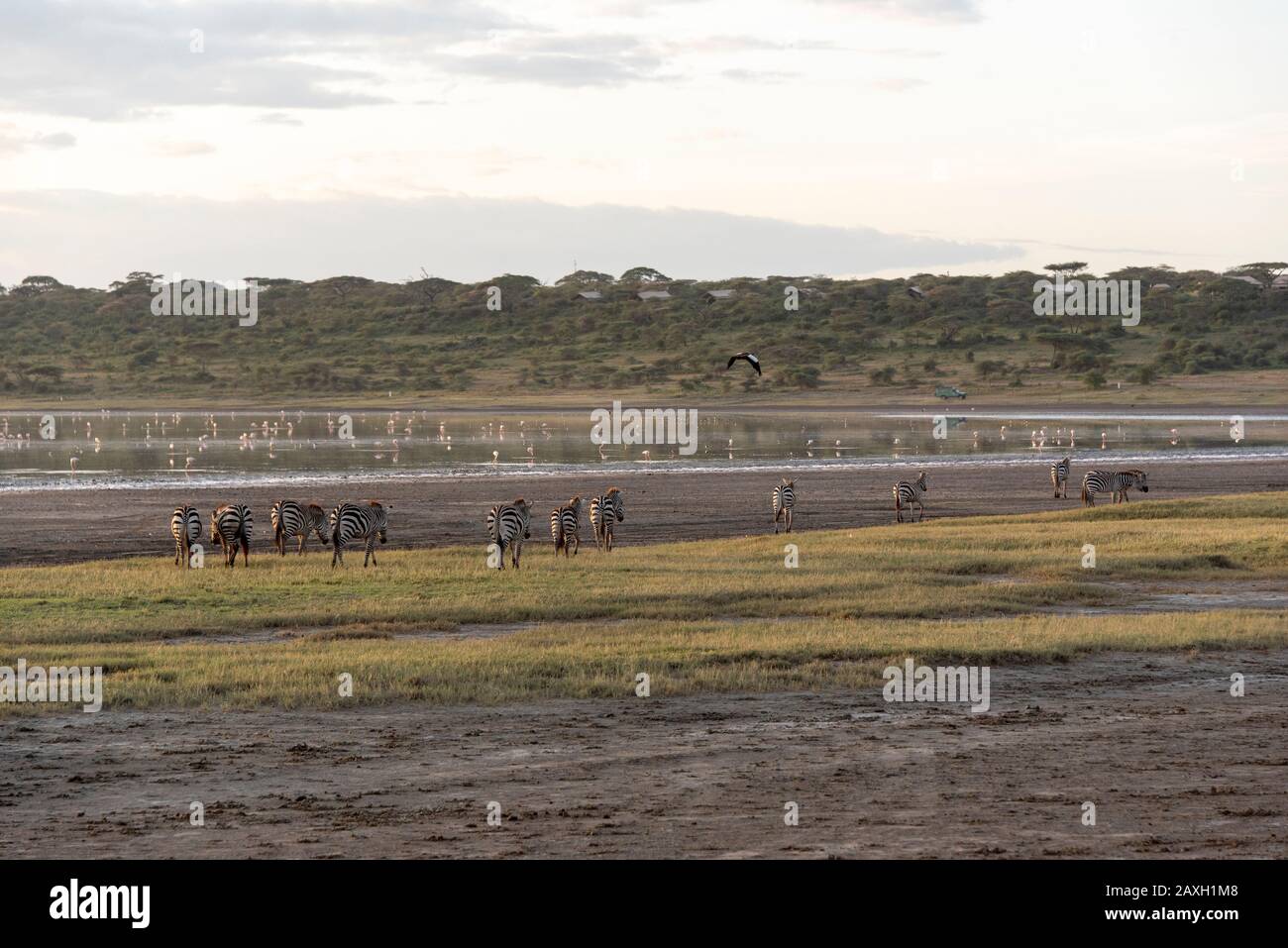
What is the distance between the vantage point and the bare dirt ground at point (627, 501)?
33.1 meters

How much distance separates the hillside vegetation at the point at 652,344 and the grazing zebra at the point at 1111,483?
5648 centimetres

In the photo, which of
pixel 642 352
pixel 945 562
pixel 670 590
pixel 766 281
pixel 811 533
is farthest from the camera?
pixel 766 281

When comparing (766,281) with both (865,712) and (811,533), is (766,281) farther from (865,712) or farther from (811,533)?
(865,712)

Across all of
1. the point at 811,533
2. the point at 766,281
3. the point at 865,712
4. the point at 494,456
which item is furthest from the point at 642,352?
the point at 865,712

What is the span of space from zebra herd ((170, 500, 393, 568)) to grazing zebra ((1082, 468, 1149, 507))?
19.2 meters

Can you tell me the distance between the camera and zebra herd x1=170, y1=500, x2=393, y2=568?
86.5ft

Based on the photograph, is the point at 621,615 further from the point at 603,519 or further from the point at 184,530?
the point at 184,530

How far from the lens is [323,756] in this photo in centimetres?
1257

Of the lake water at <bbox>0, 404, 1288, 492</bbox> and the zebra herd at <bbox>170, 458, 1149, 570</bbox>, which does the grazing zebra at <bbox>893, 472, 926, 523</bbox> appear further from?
the lake water at <bbox>0, 404, 1288, 492</bbox>

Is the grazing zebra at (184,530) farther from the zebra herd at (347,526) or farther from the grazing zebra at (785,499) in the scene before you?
the grazing zebra at (785,499)

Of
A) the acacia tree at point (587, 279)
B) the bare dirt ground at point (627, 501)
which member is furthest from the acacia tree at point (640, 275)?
the bare dirt ground at point (627, 501)

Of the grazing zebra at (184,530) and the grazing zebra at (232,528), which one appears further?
the grazing zebra at (184,530)

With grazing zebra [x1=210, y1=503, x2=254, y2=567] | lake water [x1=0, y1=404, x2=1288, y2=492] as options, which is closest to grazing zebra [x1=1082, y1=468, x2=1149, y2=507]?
lake water [x1=0, y1=404, x2=1288, y2=492]
